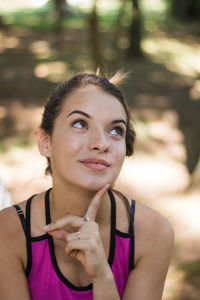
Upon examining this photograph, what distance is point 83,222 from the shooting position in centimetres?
179

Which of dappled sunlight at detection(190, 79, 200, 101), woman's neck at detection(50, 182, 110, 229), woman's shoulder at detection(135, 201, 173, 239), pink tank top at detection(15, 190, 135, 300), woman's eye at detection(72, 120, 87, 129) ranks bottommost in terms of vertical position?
pink tank top at detection(15, 190, 135, 300)

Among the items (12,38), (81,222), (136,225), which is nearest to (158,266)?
(136,225)

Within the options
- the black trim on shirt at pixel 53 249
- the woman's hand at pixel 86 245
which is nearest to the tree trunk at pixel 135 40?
the black trim on shirt at pixel 53 249

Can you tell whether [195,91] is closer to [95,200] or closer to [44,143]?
[44,143]

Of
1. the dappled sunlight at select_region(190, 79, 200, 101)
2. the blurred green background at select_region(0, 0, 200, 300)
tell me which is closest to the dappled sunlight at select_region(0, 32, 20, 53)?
the blurred green background at select_region(0, 0, 200, 300)

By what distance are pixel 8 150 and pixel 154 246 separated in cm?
558

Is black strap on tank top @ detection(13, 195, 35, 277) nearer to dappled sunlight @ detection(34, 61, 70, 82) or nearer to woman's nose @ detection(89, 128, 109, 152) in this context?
woman's nose @ detection(89, 128, 109, 152)

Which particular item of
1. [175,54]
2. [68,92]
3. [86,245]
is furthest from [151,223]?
[175,54]

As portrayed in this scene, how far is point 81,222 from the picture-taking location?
70.6 inches

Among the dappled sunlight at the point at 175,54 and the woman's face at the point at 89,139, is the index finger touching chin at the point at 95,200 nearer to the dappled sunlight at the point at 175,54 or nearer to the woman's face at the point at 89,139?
the woman's face at the point at 89,139

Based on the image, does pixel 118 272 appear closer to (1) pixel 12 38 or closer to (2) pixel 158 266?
(2) pixel 158 266

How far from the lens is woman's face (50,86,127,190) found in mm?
1841

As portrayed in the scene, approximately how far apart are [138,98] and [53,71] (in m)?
2.52

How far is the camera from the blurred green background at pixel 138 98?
222 inches
